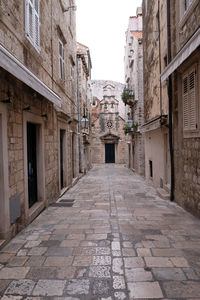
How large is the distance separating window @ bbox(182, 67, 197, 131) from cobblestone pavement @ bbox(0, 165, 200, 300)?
2.35 metres

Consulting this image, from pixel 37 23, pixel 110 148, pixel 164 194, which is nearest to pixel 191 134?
pixel 164 194

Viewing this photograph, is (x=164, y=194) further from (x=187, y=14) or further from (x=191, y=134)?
(x=187, y=14)

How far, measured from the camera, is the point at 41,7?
717cm

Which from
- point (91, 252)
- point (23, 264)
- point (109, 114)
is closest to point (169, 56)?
point (91, 252)

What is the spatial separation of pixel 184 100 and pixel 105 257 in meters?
4.82

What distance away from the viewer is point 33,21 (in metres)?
6.19

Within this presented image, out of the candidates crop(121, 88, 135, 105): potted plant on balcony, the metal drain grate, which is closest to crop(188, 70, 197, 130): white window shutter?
the metal drain grate

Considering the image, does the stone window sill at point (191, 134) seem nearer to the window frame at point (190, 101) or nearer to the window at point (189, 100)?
the window frame at point (190, 101)

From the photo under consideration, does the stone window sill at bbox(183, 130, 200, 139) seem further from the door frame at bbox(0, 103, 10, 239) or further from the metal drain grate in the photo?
the door frame at bbox(0, 103, 10, 239)

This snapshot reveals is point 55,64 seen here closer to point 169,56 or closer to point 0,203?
point 169,56

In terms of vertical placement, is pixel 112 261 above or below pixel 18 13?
below

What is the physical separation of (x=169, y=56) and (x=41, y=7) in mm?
4139

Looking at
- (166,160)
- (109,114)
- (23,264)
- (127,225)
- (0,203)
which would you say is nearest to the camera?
(23,264)

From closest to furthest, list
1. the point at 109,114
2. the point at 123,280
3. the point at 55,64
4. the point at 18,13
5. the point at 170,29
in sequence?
1. the point at 123,280
2. the point at 18,13
3. the point at 170,29
4. the point at 55,64
5. the point at 109,114
